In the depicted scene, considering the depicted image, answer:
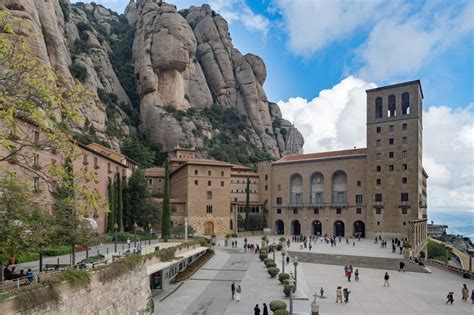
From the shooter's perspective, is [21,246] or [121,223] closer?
[21,246]

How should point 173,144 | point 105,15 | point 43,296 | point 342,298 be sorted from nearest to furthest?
point 43,296 → point 342,298 → point 173,144 → point 105,15

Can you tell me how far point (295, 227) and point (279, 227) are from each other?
11.0 ft

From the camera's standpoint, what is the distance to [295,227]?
254 feet

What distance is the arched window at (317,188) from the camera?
74.4 meters

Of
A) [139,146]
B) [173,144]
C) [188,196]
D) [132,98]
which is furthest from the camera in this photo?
[132,98]

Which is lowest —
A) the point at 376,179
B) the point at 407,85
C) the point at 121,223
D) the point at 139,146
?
the point at 121,223

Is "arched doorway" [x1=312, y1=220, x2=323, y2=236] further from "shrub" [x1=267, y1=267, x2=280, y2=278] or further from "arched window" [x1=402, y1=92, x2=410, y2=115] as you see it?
"shrub" [x1=267, y1=267, x2=280, y2=278]

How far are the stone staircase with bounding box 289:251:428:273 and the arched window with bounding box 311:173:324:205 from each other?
2935cm

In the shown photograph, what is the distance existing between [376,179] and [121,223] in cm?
4142

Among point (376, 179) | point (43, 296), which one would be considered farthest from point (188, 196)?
point (43, 296)

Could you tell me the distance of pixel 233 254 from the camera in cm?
4847

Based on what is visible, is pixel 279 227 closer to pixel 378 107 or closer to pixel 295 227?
pixel 295 227

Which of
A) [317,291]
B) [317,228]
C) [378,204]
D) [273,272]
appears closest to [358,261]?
[273,272]

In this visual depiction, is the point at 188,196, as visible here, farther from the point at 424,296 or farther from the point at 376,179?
the point at 424,296
